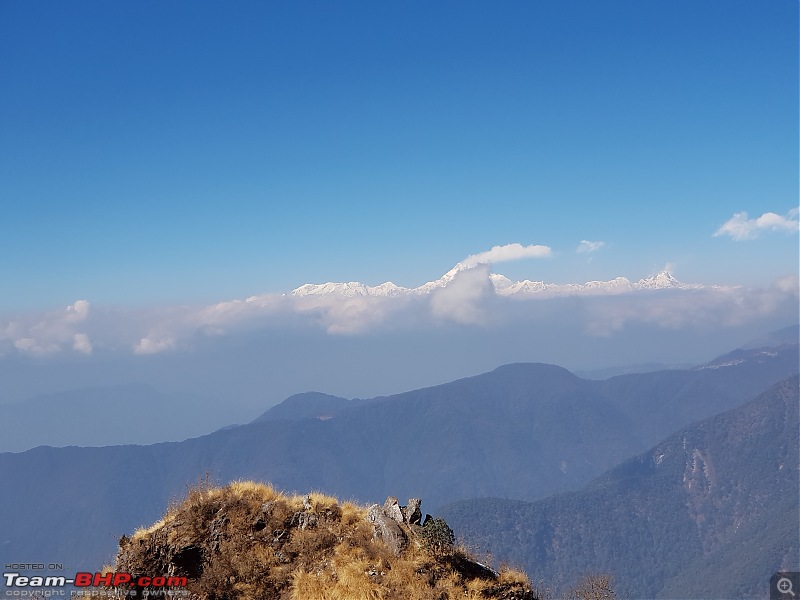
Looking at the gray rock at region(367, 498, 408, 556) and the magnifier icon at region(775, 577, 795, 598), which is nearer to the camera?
the gray rock at region(367, 498, 408, 556)

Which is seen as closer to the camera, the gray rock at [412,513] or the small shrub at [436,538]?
the small shrub at [436,538]

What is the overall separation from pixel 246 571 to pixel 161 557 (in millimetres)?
3148

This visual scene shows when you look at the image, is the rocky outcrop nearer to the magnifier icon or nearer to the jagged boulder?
the jagged boulder

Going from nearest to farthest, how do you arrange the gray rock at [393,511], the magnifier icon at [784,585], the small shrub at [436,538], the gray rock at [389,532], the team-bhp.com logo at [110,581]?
the team-bhp.com logo at [110,581]
the gray rock at [389,532]
the small shrub at [436,538]
the gray rock at [393,511]
the magnifier icon at [784,585]

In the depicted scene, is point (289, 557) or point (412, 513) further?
point (412, 513)

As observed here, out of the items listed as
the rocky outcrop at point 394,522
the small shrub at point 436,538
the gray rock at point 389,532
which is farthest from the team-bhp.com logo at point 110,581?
the small shrub at point 436,538

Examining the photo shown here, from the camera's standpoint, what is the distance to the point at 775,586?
33750mm

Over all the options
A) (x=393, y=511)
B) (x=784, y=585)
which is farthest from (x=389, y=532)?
(x=784, y=585)

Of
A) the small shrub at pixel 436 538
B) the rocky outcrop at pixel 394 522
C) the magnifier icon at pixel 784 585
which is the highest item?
the rocky outcrop at pixel 394 522

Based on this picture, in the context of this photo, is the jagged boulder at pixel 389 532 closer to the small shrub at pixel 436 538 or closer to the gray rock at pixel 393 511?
the gray rock at pixel 393 511

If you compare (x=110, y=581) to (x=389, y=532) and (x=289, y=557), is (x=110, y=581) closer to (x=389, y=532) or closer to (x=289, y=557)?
(x=289, y=557)

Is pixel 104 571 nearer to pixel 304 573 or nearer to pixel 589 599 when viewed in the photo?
pixel 304 573

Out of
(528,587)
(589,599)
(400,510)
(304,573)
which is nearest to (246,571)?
(304,573)

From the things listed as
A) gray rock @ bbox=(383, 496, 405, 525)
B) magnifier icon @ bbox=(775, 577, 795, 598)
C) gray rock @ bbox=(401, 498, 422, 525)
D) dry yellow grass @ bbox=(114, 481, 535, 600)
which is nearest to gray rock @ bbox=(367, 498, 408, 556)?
dry yellow grass @ bbox=(114, 481, 535, 600)
